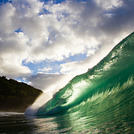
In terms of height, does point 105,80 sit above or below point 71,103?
above

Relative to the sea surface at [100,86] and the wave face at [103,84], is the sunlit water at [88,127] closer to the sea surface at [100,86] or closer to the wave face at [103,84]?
the sea surface at [100,86]

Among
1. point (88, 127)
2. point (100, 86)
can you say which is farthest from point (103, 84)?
point (88, 127)

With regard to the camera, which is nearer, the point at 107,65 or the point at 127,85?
the point at 127,85

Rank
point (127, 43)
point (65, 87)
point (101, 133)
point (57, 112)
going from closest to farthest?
point (101, 133) < point (127, 43) < point (57, 112) < point (65, 87)

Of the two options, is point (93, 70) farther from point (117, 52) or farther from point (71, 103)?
point (71, 103)

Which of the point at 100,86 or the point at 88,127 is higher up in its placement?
the point at 100,86

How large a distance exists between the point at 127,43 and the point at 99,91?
2281 mm

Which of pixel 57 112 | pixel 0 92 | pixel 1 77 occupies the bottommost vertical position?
pixel 57 112

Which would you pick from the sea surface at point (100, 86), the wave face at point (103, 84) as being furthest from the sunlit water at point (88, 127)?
the wave face at point (103, 84)

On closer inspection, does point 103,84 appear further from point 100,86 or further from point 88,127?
point 88,127

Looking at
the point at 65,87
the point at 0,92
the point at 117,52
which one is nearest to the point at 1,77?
the point at 0,92

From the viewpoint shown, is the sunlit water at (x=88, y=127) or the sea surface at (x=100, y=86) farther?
the sea surface at (x=100, y=86)

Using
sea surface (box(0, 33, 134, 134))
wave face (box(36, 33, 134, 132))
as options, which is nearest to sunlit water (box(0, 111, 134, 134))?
sea surface (box(0, 33, 134, 134))

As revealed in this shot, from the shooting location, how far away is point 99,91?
205 inches
